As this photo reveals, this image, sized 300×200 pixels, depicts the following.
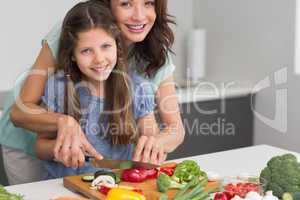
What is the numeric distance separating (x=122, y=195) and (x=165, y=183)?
6.7 inches

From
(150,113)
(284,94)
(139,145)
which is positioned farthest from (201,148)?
(139,145)

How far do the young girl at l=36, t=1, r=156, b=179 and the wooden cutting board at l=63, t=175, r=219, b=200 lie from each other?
0.22 meters

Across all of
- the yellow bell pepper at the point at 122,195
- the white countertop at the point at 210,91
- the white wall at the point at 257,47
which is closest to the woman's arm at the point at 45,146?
the yellow bell pepper at the point at 122,195

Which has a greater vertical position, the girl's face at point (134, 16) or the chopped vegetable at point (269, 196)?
the girl's face at point (134, 16)

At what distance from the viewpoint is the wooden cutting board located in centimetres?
133

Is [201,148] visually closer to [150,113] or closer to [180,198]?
[150,113]

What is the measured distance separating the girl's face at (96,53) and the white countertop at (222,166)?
351 mm

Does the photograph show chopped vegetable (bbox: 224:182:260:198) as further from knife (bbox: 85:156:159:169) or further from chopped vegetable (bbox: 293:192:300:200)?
knife (bbox: 85:156:159:169)

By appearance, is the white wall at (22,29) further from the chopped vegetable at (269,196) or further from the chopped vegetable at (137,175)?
the chopped vegetable at (269,196)

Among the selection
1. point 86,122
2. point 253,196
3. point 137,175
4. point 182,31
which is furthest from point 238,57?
point 253,196

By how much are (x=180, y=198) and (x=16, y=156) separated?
2.78ft

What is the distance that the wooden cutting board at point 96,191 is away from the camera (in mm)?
1328

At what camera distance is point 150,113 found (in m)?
1.81

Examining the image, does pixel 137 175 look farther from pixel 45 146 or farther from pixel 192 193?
pixel 45 146
